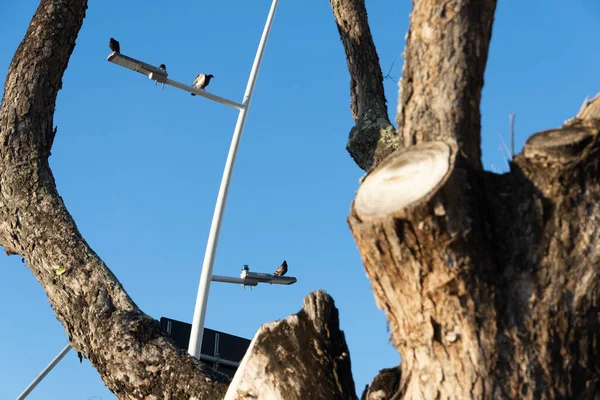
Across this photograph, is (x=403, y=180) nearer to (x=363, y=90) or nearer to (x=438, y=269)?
(x=438, y=269)

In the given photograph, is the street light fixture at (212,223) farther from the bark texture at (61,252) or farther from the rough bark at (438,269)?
the rough bark at (438,269)

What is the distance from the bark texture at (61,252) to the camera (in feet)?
11.8

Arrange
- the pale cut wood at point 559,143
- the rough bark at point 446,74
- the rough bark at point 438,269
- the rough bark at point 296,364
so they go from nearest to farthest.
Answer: the rough bark at point 438,269, the pale cut wood at point 559,143, the rough bark at point 446,74, the rough bark at point 296,364

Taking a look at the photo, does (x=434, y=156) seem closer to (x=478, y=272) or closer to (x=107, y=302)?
(x=478, y=272)

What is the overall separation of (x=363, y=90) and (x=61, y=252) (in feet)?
9.23

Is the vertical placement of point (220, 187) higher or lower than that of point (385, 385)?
higher

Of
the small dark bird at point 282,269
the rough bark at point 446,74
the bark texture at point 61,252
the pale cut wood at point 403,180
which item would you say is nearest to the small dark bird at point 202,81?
the small dark bird at point 282,269

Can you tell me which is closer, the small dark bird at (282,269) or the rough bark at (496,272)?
the rough bark at (496,272)

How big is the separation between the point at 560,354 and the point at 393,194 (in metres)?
0.79

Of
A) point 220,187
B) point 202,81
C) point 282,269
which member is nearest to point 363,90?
point 220,187

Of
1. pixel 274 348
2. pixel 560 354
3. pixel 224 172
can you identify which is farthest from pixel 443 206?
pixel 224 172

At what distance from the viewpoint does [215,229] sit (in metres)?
8.76

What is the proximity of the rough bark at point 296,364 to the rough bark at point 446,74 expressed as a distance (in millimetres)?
864

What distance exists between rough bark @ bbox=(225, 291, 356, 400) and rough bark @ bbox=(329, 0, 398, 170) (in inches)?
81.3
